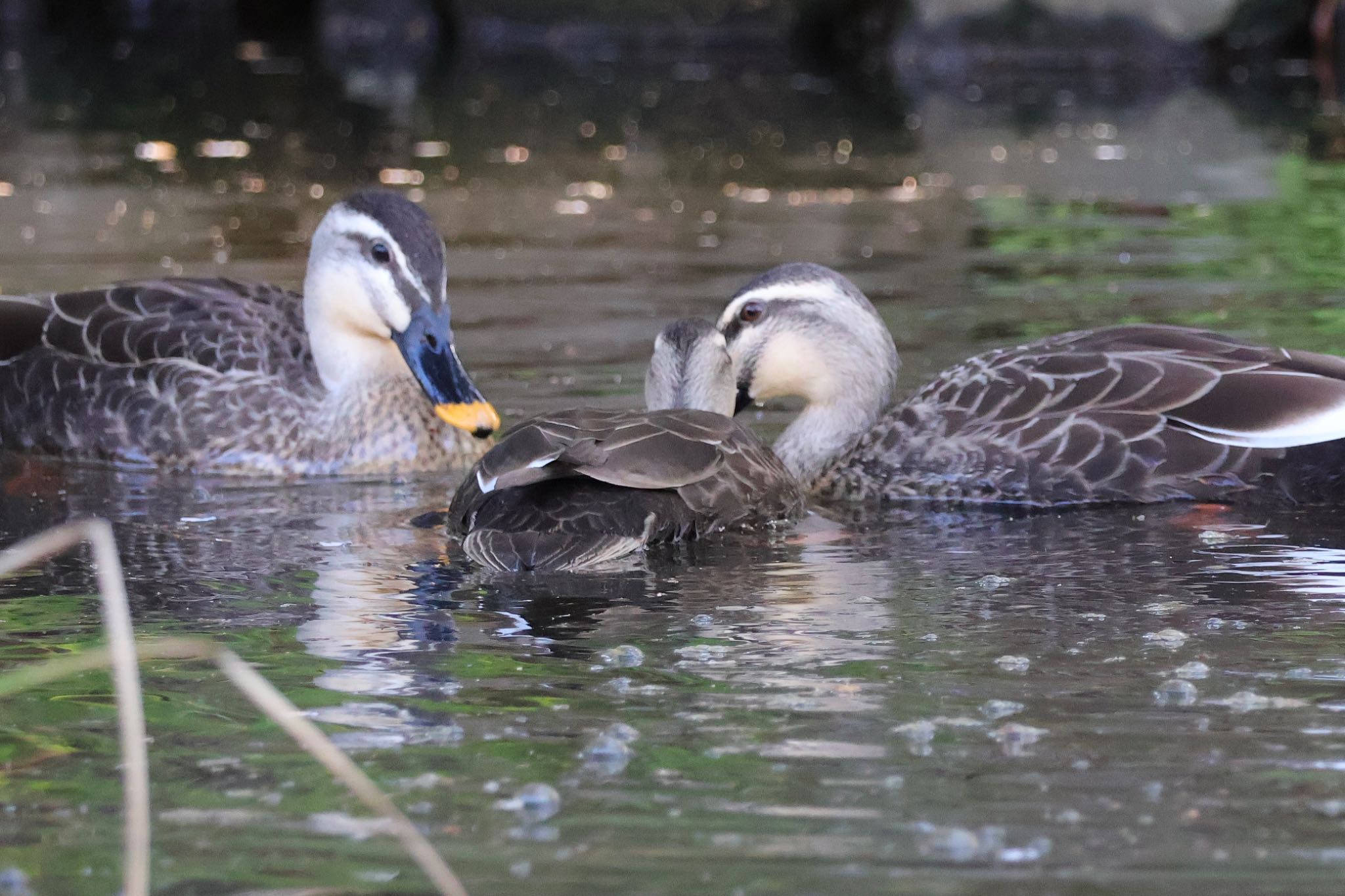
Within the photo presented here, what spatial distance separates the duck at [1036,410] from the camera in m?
7.62

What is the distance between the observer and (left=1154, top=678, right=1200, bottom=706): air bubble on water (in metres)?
5.27

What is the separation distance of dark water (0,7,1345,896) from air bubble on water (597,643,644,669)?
0.01m

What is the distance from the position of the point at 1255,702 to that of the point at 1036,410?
113 inches

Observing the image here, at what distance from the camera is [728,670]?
18.6 feet

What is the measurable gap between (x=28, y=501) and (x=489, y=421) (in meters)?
1.97

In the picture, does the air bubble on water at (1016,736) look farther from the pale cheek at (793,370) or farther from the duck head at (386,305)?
the pale cheek at (793,370)

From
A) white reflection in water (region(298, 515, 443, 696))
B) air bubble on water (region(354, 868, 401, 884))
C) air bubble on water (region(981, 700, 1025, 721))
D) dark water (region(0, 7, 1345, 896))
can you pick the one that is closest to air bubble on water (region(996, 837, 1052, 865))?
dark water (region(0, 7, 1345, 896))

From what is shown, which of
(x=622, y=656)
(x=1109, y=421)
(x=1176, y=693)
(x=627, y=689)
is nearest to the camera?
(x=1176, y=693)

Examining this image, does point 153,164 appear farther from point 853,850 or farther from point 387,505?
point 853,850

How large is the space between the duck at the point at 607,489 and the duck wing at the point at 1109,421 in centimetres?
75

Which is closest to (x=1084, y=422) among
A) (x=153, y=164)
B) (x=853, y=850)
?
(x=853, y=850)

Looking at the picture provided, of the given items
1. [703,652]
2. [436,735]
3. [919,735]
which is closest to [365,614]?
[703,652]

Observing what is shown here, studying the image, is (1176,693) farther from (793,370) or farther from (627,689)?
(793,370)

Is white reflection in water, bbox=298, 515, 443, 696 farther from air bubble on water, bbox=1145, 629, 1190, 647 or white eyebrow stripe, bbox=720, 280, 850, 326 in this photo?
air bubble on water, bbox=1145, 629, 1190, 647
